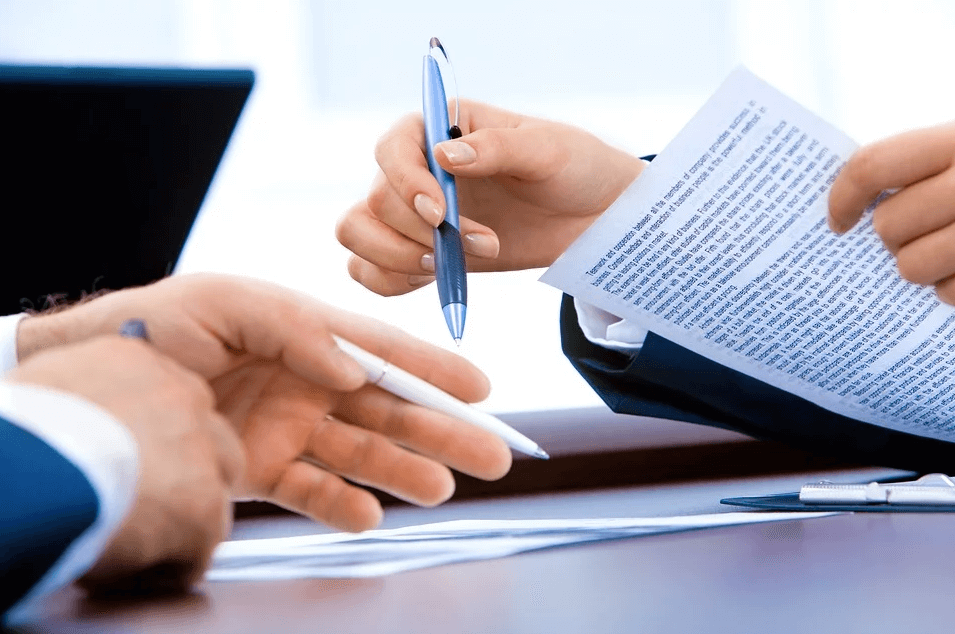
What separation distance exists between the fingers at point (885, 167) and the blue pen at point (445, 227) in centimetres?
22

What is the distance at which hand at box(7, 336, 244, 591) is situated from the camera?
275 millimetres

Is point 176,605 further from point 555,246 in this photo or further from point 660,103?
point 660,103

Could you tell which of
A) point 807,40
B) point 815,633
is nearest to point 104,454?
point 815,633

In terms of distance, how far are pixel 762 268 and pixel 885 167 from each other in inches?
3.4

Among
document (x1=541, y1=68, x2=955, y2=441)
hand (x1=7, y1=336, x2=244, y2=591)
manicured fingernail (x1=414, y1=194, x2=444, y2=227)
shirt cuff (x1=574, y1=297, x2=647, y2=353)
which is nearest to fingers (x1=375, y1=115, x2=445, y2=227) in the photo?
manicured fingernail (x1=414, y1=194, x2=444, y2=227)

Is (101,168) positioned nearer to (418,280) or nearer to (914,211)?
(418,280)

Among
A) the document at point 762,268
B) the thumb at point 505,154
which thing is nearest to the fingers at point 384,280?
the thumb at point 505,154

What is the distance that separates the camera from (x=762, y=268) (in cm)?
56

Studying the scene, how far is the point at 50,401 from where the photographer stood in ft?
0.92

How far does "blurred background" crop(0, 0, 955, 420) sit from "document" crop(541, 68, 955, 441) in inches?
19.5

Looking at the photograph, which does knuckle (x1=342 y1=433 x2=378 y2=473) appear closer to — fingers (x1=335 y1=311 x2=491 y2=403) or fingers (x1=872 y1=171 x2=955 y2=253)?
fingers (x1=335 y1=311 x2=491 y2=403)

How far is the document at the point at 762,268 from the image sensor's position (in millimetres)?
517

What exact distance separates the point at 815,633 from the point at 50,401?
0.81 ft

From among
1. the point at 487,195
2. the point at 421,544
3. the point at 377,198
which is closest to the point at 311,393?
the point at 421,544
